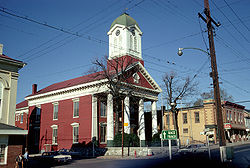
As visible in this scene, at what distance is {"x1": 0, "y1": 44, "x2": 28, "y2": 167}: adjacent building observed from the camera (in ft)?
61.6

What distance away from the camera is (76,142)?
39.0 m

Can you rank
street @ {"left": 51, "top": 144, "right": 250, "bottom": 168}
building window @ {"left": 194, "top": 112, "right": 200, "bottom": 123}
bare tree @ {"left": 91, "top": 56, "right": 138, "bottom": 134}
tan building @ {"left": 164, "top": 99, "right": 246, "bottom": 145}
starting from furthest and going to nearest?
1. building window @ {"left": 194, "top": 112, "right": 200, "bottom": 123}
2. tan building @ {"left": 164, "top": 99, "right": 246, "bottom": 145}
3. bare tree @ {"left": 91, "top": 56, "right": 138, "bottom": 134}
4. street @ {"left": 51, "top": 144, "right": 250, "bottom": 168}

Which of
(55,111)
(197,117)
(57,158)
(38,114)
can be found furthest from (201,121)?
(57,158)

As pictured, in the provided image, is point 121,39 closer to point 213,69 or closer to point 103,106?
point 103,106

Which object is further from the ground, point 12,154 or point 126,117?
point 126,117

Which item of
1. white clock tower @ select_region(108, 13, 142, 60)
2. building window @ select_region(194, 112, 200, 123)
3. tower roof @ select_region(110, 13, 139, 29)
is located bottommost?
building window @ select_region(194, 112, 200, 123)

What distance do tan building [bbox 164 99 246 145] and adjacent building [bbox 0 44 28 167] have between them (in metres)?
35.6

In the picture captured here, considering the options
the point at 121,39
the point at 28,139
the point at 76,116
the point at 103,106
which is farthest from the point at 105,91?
the point at 28,139

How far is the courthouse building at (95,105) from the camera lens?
37.8 m

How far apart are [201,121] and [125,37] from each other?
2333 centimetres

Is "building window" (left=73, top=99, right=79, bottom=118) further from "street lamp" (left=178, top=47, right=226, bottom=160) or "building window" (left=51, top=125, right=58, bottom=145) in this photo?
"street lamp" (left=178, top=47, right=226, bottom=160)

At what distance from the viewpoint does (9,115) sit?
20.6 m

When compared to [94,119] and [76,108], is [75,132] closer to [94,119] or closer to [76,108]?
[76,108]

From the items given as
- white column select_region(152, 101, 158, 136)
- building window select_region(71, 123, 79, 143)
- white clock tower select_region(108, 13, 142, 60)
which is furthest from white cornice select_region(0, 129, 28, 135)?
white column select_region(152, 101, 158, 136)
